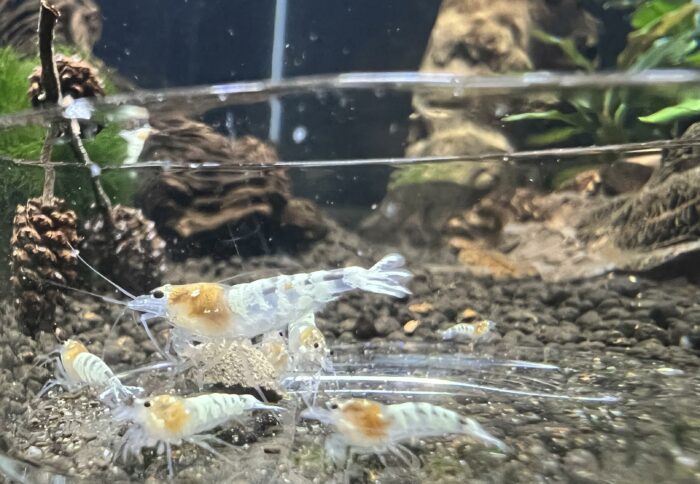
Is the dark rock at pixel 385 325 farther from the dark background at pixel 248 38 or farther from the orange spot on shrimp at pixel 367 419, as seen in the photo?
the dark background at pixel 248 38

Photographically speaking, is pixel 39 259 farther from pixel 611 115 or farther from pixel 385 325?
pixel 611 115

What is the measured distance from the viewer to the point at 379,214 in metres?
2.64

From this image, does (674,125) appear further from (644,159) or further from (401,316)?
(401,316)

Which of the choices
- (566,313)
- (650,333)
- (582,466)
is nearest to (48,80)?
(582,466)

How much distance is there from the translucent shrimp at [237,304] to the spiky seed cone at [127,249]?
15 cm

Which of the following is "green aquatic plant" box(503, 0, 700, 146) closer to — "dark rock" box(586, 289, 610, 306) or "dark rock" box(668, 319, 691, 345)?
"dark rock" box(586, 289, 610, 306)

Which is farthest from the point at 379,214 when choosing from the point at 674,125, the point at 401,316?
the point at 674,125

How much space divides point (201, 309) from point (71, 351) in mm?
534

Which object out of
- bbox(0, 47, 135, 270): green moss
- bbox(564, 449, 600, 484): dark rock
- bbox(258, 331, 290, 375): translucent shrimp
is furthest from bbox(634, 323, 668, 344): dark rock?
bbox(0, 47, 135, 270): green moss

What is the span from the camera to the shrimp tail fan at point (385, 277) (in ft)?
7.37

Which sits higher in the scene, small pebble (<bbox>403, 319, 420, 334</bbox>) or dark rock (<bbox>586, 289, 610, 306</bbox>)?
dark rock (<bbox>586, 289, 610, 306</bbox>)

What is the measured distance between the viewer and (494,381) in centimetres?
249

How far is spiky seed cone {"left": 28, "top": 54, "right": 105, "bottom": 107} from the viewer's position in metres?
2.91

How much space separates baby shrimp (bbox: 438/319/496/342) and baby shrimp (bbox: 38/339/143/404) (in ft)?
4.51
